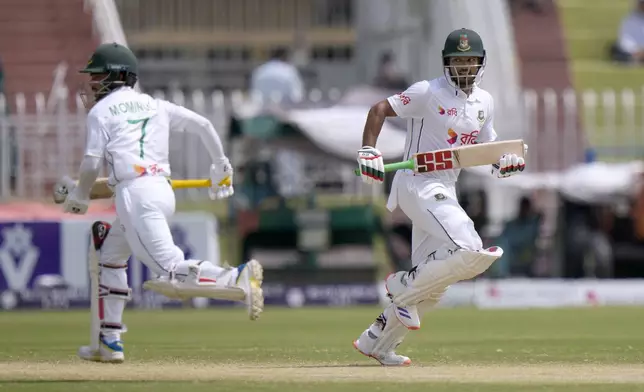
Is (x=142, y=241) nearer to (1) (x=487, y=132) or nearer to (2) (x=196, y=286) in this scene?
(2) (x=196, y=286)

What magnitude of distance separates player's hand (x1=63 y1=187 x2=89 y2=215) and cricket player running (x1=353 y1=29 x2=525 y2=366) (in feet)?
4.67

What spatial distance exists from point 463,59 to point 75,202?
2.02 meters

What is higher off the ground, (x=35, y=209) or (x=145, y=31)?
(x=145, y=31)

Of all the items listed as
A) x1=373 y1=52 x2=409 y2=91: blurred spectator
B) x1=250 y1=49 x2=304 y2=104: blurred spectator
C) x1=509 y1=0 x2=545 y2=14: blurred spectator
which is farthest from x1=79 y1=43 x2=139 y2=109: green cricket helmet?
x1=509 y1=0 x2=545 y2=14: blurred spectator

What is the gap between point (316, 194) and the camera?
54.9 feet

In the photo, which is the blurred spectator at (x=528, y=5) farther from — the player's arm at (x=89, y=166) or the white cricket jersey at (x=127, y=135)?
the player's arm at (x=89, y=166)

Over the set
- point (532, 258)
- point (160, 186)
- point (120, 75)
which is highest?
point (120, 75)

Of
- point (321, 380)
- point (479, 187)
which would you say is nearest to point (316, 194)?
point (479, 187)

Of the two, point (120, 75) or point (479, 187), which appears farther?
point (479, 187)

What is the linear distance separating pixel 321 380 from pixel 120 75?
2092mm

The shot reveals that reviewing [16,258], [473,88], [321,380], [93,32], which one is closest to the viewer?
[321,380]

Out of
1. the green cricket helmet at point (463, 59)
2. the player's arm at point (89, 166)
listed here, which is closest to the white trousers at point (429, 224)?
the green cricket helmet at point (463, 59)

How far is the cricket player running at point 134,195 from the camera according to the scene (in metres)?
7.98

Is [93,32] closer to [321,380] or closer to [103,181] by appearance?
[103,181]
